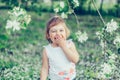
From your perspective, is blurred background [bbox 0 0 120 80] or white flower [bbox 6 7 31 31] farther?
blurred background [bbox 0 0 120 80]

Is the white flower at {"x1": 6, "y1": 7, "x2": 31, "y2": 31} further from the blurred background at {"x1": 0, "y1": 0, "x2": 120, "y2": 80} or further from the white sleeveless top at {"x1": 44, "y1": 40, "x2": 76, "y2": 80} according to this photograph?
the white sleeveless top at {"x1": 44, "y1": 40, "x2": 76, "y2": 80}

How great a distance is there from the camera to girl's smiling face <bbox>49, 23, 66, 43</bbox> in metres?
4.06

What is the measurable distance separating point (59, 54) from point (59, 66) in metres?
0.13

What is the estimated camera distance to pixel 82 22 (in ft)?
49.6

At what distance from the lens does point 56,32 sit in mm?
4098

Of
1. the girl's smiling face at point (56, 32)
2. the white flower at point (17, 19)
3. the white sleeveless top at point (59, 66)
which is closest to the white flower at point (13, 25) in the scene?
the white flower at point (17, 19)

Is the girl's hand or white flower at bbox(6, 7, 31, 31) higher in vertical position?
white flower at bbox(6, 7, 31, 31)

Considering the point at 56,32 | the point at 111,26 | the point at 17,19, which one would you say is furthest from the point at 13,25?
the point at 111,26

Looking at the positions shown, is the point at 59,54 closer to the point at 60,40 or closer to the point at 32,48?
the point at 60,40

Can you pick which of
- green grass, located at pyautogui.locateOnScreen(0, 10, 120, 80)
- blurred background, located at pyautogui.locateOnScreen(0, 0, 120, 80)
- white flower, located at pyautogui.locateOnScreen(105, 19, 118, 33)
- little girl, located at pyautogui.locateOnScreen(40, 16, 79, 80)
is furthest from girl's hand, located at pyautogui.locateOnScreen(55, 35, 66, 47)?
green grass, located at pyautogui.locateOnScreen(0, 10, 120, 80)

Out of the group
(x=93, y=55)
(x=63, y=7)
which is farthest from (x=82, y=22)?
(x=63, y=7)

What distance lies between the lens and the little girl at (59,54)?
4070 mm

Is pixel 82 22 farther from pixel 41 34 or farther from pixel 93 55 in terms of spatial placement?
pixel 93 55

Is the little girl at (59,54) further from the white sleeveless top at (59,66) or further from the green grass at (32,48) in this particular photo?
the green grass at (32,48)
